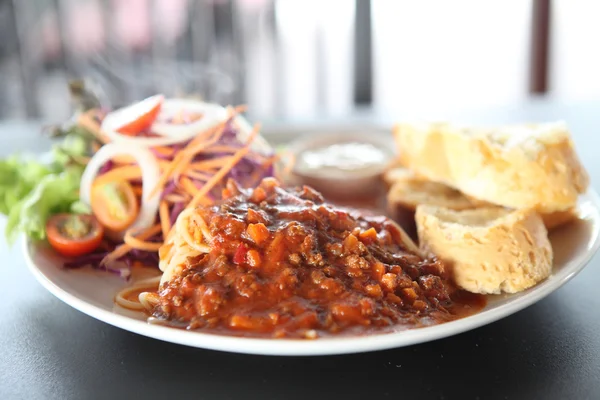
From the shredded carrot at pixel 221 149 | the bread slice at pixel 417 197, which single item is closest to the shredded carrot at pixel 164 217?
the shredded carrot at pixel 221 149

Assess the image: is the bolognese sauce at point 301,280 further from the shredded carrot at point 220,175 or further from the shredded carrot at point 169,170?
the shredded carrot at point 169,170

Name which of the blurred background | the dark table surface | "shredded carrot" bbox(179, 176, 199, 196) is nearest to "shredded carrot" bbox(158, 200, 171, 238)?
"shredded carrot" bbox(179, 176, 199, 196)

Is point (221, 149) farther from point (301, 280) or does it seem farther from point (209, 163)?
point (301, 280)

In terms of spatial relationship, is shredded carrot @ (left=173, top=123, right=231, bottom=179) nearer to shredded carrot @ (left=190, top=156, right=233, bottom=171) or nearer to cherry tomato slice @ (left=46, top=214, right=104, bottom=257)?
shredded carrot @ (left=190, top=156, right=233, bottom=171)

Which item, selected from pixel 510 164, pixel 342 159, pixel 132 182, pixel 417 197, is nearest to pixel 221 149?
pixel 132 182

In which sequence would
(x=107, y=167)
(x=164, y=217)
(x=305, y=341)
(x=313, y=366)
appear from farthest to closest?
(x=107, y=167) < (x=164, y=217) < (x=313, y=366) < (x=305, y=341)

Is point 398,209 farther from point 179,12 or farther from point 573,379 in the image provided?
point 179,12

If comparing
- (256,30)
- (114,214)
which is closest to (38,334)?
(114,214)
